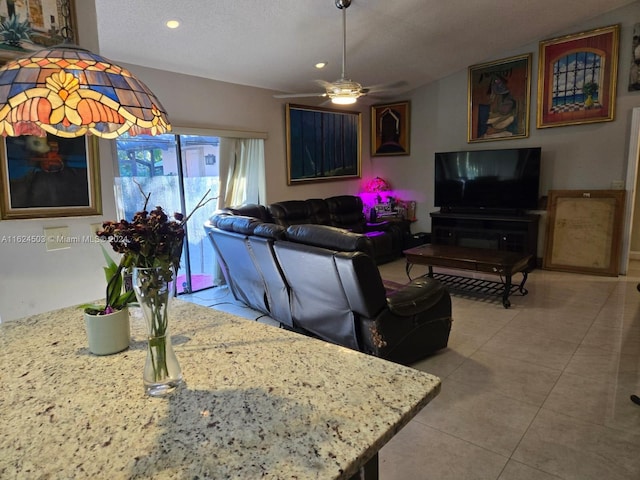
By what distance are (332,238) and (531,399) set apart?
1.63 m

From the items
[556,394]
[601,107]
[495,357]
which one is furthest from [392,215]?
[556,394]

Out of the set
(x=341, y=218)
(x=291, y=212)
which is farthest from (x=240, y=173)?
(x=341, y=218)

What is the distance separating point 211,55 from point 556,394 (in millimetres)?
4318

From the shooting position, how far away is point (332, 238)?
9.20ft

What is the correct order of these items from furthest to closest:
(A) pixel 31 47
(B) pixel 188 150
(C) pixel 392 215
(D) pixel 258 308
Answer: (C) pixel 392 215 → (B) pixel 188 150 → (D) pixel 258 308 → (A) pixel 31 47

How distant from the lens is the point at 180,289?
514 cm

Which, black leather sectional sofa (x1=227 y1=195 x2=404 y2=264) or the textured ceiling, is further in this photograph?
black leather sectional sofa (x1=227 y1=195 x2=404 y2=264)

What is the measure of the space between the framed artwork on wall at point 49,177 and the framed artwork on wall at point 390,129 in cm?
584

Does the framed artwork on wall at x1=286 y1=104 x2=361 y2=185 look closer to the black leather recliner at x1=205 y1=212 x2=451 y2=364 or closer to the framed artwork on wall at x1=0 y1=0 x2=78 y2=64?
the black leather recliner at x1=205 y1=212 x2=451 y2=364

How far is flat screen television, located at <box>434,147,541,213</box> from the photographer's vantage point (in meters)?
5.65

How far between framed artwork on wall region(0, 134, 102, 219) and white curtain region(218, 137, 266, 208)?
10.1 ft

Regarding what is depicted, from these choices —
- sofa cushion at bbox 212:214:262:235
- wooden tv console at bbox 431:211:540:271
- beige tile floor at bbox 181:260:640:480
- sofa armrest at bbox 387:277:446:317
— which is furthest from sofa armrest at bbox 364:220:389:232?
sofa armrest at bbox 387:277:446:317

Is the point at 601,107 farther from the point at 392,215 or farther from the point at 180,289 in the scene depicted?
the point at 180,289

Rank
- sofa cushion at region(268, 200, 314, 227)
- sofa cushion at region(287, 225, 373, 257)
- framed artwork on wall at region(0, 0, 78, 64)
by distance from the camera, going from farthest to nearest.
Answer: sofa cushion at region(268, 200, 314, 227)
sofa cushion at region(287, 225, 373, 257)
framed artwork on wall at region(0, 0, 78, 64)
